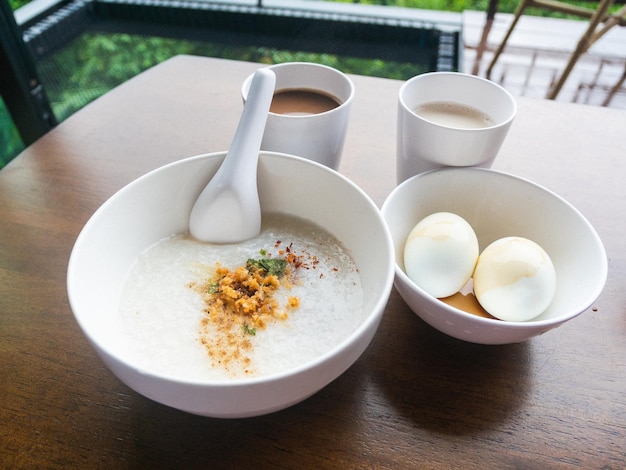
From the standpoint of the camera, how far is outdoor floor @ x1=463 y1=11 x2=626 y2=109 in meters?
2.08

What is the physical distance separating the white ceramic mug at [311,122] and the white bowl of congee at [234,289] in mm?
52

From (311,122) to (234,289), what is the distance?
0.26 metres

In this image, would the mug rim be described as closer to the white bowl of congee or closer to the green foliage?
the white bowl of congee

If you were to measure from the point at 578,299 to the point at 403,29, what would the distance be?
1.63 metres

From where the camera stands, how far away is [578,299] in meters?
0.54

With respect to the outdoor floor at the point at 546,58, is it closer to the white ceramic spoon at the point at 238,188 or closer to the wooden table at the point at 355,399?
the wooden table at the point at 355,399

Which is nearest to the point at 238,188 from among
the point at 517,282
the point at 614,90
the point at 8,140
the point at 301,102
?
the point at 301,102

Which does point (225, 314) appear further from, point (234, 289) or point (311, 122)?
point (311, 122)

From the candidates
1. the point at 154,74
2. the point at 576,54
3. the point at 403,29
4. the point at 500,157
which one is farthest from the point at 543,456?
the point at 403,29

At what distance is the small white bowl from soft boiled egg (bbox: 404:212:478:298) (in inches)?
1.2

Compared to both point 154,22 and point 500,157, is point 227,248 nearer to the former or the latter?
point 500,157

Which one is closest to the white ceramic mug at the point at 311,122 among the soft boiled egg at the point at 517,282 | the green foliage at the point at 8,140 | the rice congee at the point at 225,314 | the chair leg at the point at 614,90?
the rice congee at the point at 225,314

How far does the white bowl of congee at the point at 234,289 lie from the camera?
42 cm

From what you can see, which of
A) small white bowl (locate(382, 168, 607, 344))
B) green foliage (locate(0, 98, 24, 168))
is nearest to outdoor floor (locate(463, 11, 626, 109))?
small white bowl (locate(382, 168, 607, 344))
